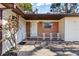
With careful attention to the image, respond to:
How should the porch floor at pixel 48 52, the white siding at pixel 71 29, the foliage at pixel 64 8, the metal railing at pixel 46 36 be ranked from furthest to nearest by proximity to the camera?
1. the foliage at pixel 64 8
2. the metal railing at pixel 46 36
3. the white siding at pixel 71 29
4. the porch floor at pixel 48 52

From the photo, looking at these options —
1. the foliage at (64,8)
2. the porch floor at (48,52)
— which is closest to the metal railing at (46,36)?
the foliage at (64,8)

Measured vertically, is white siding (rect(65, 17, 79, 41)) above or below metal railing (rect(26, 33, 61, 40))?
above

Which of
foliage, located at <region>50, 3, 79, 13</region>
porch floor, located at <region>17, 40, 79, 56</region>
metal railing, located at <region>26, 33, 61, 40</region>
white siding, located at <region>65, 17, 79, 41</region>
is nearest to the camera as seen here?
porch floor, located at <region>17, 40, 79, 56</region>

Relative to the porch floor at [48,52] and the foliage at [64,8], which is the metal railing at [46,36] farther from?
the porch floor at [48,52]

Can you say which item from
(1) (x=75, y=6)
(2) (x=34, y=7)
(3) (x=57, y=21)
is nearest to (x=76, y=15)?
(3) (x=57, y=21)

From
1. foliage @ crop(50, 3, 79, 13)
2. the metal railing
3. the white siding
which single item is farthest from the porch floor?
foliage @ crop(50, 3, 79, 13)

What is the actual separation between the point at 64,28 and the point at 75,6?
1133 centimetres

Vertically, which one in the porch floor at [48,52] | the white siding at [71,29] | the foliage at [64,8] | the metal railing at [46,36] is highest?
the foliage at [64,8]

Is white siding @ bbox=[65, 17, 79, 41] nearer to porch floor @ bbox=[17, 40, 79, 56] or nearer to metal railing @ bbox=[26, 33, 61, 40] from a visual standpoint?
metal railing @ bbox=[26, 33, 61, 40]

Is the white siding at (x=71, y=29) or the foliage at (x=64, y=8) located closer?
the white siding at (x=71, y=29)

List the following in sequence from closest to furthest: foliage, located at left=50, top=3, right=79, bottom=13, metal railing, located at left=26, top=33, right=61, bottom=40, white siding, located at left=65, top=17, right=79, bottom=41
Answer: white siding, located at left=65, top=17, right=79, bottom=41 < metal railing, located at left=26, top=33, right=61, bottom=40 < foliage, located at left=50, top=3, right=79, bottom=13

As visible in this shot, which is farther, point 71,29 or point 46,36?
point 46,36

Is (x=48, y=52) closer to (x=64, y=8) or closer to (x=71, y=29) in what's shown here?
(x=71, y=29)

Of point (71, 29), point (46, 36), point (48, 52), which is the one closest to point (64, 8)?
point (46, 36)
